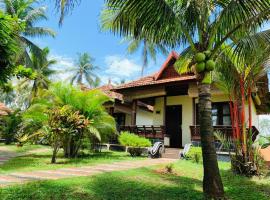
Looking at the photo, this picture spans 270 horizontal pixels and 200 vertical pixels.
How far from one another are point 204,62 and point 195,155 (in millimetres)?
5831

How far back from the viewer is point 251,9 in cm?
631

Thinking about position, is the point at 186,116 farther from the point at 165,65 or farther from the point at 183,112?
the point at 165,65

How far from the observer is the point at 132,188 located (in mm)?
6176

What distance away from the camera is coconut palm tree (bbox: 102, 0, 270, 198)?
5730 mm

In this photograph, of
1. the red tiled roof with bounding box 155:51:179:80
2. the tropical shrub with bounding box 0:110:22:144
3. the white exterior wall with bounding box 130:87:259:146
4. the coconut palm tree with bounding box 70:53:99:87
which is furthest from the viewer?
the coconut palm tree with bounding box 70:53:99:87

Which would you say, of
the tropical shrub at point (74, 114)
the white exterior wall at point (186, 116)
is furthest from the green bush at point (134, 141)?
the white exterior wall at point (186, 116)

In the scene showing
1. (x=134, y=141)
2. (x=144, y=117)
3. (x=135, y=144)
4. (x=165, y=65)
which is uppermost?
(x=165, y=65)

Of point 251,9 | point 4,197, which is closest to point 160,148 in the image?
point 251,9

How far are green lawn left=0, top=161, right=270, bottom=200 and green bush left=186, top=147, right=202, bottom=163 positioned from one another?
2707 millimetres

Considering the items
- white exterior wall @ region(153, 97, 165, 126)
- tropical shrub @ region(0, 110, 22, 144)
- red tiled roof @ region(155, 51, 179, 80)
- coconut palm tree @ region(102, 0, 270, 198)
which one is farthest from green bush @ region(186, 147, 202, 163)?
tropical shrub @ region(0, 110, 22, 144)

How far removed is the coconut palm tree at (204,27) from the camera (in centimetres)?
573

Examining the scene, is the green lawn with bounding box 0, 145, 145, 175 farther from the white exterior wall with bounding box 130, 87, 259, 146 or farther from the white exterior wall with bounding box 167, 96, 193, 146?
the white exterior wall with bounding box 130, 87, 259, 146

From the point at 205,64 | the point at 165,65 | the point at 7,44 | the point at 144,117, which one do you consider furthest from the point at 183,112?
the point at 7,44

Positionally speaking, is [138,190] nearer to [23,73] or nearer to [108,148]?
[23,73]
